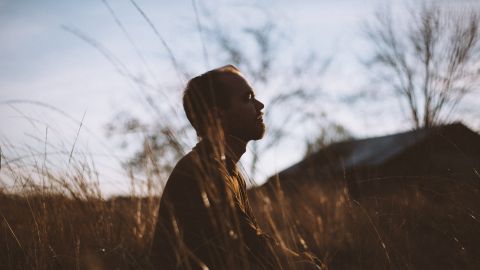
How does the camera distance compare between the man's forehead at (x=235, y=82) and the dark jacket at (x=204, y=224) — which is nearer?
the dark jacket at (x=204, y=224)

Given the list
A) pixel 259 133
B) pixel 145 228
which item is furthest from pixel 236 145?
pixel 145 228

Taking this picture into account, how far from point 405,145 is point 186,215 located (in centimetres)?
1091

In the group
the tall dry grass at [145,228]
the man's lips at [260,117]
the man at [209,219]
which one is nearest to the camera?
the man at [209,219]

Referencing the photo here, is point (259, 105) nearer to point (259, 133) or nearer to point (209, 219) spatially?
point (259, 133)

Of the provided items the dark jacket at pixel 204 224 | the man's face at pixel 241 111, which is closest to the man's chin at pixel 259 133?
the man's face at pixel 241 111

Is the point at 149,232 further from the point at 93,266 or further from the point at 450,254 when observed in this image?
the point at 450,254

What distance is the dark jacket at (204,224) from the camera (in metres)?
1.22

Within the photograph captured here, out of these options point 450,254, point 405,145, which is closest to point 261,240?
point 450,254

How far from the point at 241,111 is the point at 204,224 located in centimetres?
59

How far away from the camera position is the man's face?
1632 millimetres

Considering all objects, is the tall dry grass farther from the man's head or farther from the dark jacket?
the man's head

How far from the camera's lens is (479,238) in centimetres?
169

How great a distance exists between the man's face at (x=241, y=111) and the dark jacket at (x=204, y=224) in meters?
0.29

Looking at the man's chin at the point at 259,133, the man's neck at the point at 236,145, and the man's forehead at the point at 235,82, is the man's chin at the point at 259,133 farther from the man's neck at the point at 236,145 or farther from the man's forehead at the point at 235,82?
the man's forehead at the point at 235,82
